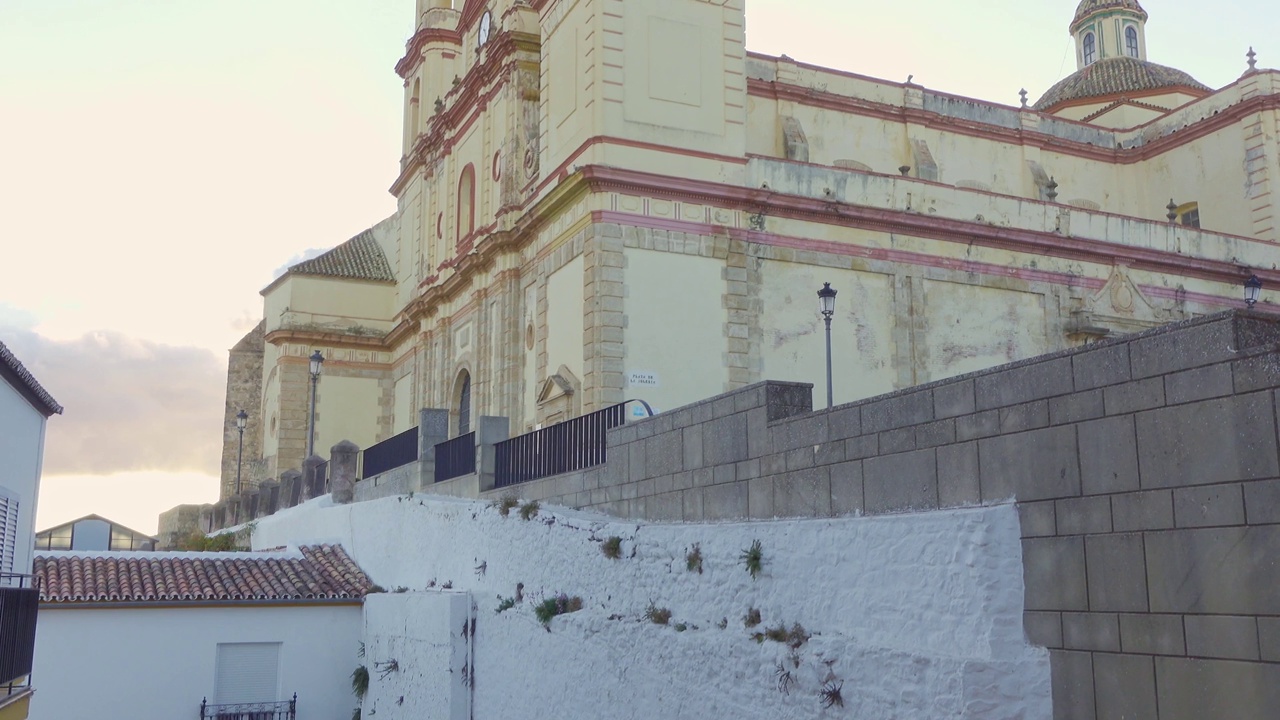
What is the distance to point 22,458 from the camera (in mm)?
14039

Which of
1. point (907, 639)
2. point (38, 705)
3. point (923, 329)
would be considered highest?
point (923, 329)

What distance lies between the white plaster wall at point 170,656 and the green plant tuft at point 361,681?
0.33 metres

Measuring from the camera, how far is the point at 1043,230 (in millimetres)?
25750

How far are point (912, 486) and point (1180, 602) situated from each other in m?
2.41

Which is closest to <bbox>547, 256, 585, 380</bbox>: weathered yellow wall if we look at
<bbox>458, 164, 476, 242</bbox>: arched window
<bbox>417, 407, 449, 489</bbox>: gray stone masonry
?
<bbox>417, 407, 449, 489</bbox>: gray stone masonry

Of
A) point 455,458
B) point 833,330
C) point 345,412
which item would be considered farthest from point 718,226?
point 345,412

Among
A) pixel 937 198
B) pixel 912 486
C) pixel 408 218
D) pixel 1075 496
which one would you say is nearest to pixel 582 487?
pixel 912 486

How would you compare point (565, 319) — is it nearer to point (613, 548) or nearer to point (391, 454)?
point (391, 454)

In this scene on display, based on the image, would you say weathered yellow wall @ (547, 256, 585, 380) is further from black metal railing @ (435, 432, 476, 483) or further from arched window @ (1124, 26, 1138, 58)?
arched window @ (1124, 26, 1138, 58)

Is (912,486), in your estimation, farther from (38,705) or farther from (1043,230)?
(1043,230)

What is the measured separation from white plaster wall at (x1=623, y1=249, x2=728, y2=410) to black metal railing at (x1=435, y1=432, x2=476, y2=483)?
3.31 m

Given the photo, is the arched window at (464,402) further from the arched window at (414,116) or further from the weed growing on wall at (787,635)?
the weed growing on wall at (787,635)

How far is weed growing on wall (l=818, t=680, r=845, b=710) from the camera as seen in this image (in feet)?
29.5

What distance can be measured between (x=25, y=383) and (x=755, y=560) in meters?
8.20
